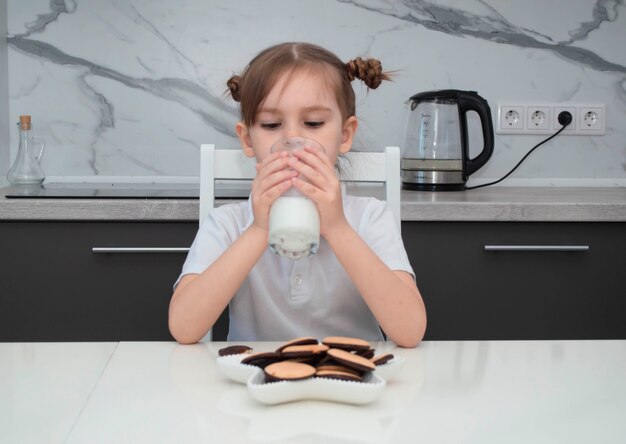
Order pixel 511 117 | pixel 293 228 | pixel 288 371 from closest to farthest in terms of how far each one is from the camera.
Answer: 1. pixel 288 371
2. pixel 293 228
3. pixel 511 117

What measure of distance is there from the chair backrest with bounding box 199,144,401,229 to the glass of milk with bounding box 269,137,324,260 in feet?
1.76

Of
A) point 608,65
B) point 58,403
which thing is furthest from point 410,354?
point 608,65

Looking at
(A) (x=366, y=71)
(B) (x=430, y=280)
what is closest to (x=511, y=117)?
(B) (x=430, y=280)

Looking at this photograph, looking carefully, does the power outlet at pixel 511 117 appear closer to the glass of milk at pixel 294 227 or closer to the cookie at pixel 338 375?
the glass of milk at pixel 294 227

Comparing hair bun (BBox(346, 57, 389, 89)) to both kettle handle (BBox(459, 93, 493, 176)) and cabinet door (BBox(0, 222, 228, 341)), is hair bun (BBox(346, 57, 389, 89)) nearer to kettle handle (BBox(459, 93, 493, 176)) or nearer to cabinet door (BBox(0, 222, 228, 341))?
cabinet door (BBox(0, 222, 228, 341))

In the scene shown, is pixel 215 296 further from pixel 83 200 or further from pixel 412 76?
pixel 412 76

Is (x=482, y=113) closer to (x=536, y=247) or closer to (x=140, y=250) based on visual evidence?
(x=536, y=247)

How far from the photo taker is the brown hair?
1.24 meters

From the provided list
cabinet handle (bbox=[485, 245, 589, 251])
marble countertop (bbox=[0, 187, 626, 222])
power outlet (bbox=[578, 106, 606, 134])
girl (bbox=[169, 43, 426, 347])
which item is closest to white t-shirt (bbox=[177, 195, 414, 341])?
girl (bbox=[169, 43, 426, 347])

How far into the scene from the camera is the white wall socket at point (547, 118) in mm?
2303

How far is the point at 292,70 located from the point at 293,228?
48cm

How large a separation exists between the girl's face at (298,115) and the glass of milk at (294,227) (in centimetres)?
30

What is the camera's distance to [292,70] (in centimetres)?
125

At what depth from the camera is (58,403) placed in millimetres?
748
